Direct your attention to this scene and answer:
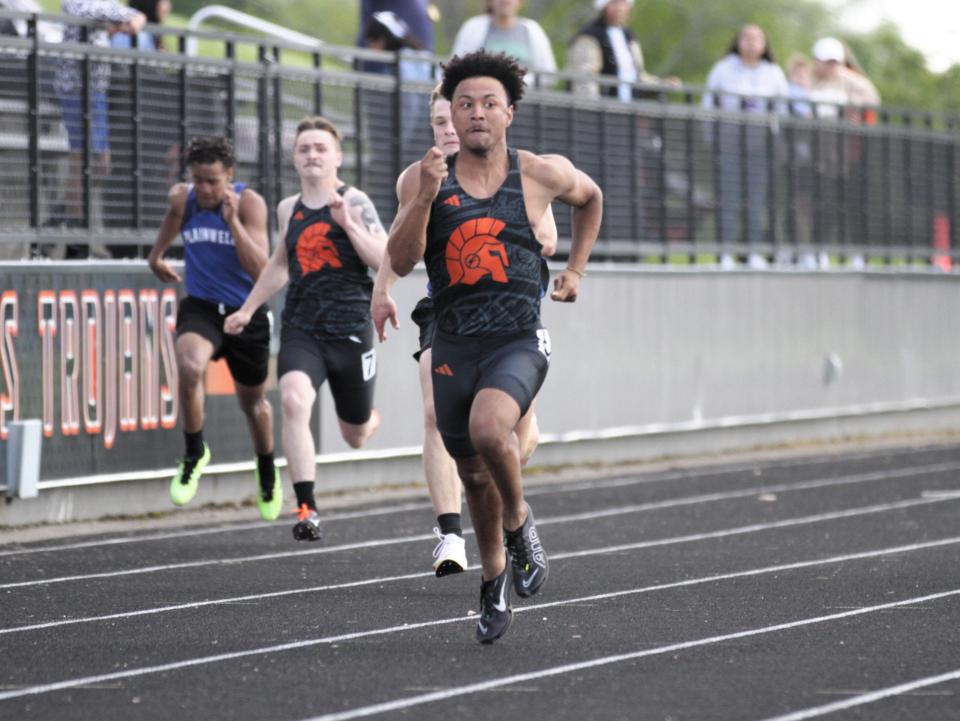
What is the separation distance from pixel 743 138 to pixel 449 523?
11.9 meters

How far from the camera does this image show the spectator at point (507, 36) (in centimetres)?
1892

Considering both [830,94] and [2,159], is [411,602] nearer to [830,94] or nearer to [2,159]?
[2,159]

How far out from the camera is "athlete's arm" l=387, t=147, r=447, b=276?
8672 mm

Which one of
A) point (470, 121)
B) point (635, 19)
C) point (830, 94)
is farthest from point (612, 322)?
point (635, 19)

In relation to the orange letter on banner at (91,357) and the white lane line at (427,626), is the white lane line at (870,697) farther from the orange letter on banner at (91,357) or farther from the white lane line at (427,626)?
the orange letter on banner at (91,357)

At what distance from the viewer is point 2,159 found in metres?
14.3

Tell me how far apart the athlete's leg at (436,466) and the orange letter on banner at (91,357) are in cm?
385

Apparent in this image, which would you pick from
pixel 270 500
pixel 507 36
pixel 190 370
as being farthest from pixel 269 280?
pixel 507 36

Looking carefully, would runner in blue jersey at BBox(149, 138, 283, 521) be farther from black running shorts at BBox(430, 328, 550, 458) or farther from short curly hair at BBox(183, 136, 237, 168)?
black running shorts at BBox(430, 328, 550, 458)

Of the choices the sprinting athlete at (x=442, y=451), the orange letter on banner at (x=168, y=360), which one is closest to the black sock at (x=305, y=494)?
the sprinting athlete at (x=442, y=451)

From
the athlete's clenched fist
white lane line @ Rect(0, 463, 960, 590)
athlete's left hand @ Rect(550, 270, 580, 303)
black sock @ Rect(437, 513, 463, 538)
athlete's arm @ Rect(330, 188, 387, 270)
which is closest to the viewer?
the athlete's clenched fist

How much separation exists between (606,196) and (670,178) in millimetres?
1200

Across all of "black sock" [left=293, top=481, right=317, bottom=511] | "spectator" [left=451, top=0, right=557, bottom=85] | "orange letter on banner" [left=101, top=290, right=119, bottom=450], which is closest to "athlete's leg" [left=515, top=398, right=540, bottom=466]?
"black sock" [left=293, top=481, right=317, bottom=511]

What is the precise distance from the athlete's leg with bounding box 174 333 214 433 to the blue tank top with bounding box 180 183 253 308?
0.32 metres
